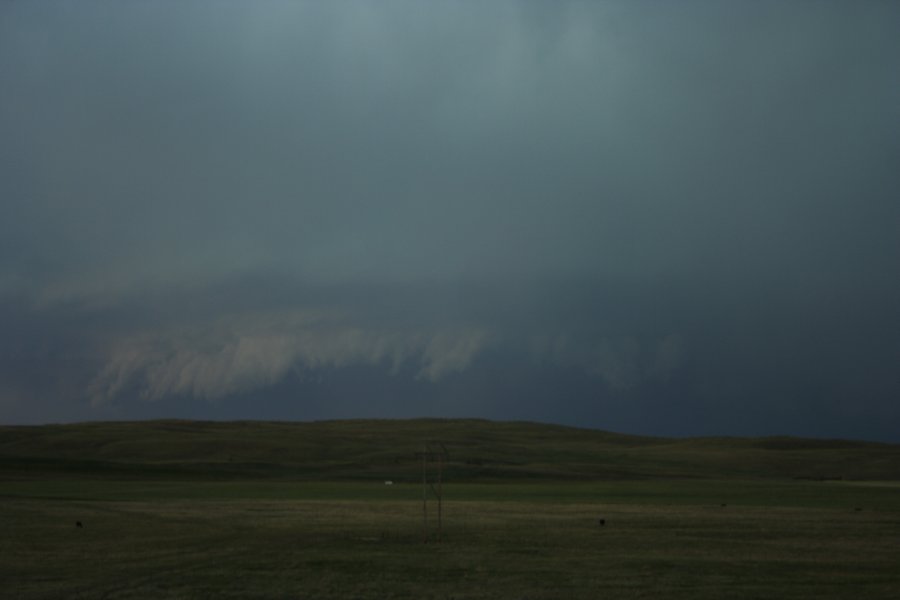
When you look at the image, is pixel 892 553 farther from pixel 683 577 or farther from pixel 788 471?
pixel 788 471

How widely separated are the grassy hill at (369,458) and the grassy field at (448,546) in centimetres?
3398

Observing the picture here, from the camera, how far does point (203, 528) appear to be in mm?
38406

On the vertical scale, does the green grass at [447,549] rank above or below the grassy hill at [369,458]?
below

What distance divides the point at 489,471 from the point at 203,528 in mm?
63053

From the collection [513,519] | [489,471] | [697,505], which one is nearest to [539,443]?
[489,471]

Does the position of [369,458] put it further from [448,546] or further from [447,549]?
[447,549]

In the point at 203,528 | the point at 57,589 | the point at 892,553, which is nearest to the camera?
the point at 57,589

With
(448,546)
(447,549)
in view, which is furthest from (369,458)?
(447,549)

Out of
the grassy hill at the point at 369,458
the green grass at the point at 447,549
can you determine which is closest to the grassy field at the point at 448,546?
the green grass at the point at 447,549

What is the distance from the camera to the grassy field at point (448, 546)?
25156 mm

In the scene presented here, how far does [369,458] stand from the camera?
114312 millimetres

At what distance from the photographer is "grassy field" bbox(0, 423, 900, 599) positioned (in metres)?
25.2

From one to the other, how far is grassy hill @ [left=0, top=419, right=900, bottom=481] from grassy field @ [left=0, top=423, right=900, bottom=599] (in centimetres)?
3398

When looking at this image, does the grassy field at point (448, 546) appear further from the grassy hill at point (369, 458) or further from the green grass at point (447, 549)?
the grassy hill at point (369, 458)
